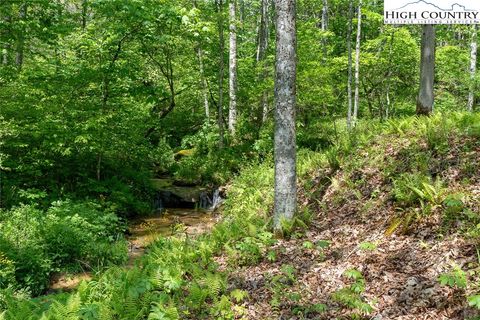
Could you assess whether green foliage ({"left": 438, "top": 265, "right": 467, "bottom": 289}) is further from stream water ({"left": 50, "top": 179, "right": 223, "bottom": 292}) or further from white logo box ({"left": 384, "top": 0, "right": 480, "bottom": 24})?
stream water ({"left": 50, "top": 179, "right": 223, "bottom": 292})

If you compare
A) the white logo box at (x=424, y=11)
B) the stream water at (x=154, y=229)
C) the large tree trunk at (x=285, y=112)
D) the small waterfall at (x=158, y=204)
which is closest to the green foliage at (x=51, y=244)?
the stream water at (x=154, y=229)

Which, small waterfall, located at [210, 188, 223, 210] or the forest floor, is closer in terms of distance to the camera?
the forest floor

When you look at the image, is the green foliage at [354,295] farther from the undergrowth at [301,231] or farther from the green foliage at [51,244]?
the green foliage at [51,244]

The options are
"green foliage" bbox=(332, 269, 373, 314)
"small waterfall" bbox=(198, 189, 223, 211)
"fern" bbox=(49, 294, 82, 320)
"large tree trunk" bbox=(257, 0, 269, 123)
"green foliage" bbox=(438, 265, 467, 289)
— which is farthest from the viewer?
"large tree trunk" bbox=(257, 0, 269, 123)

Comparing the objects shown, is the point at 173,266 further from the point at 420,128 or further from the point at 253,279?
the point at 420,128

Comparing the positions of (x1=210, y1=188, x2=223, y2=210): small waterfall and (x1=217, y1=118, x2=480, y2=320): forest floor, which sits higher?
(x1=217, y1=118, x2=480, y2=320): forest floor

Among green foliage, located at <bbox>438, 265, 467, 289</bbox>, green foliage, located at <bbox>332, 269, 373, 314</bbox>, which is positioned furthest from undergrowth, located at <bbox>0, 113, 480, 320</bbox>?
green foliage, located at <bbox>438, 265, 467, 289</bbox>

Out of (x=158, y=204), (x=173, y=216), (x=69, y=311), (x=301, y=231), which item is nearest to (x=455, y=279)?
(x=301, y=231)

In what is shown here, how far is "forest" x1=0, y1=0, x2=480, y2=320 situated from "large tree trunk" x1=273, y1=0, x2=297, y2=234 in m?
0.02

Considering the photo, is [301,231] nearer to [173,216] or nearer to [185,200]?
[173,216]

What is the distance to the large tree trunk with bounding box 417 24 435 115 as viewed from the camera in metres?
8.95

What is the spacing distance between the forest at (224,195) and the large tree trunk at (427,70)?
0.11 ft

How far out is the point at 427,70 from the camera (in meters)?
9.16

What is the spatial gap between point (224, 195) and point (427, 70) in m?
8.45
